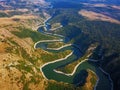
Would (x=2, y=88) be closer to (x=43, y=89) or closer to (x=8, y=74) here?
(x=8, y=74)

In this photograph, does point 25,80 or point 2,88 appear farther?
point 25,80

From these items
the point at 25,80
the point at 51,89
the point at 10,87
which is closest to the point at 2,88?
the point at 10,87

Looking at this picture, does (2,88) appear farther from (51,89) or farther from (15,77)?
(51,89)

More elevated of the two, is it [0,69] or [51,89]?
[0,69]

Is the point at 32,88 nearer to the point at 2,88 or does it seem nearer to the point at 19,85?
the point at 19,85

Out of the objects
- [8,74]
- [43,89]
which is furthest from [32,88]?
[8,74]

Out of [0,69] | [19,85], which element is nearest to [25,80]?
[19,85]

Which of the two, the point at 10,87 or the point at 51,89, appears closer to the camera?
the point at 10,87

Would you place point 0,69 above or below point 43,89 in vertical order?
above
